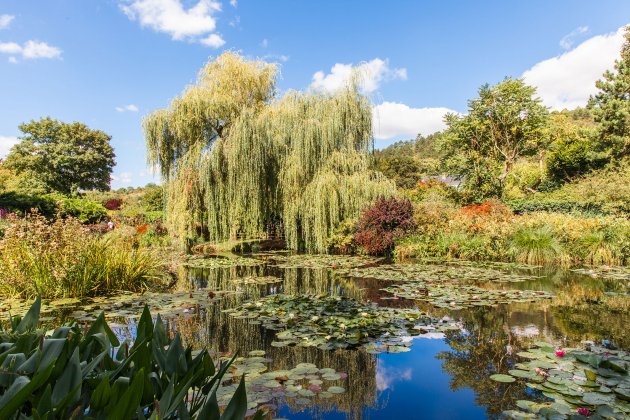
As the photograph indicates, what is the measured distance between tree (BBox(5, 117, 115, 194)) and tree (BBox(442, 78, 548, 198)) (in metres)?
30.5

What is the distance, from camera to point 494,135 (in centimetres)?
2452

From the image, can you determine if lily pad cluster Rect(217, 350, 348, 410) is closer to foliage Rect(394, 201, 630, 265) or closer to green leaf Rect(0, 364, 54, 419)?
green leaf Rect(0, 364, 54, 419)

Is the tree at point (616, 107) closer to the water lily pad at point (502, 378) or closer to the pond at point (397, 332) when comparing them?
the pond at point (397, 332)

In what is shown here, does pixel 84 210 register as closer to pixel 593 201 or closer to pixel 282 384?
pixel 282 384

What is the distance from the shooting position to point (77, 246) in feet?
20.1

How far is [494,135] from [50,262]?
24926 mm

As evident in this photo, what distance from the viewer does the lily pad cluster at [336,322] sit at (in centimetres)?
388

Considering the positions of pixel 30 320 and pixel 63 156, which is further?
pixel 63 156

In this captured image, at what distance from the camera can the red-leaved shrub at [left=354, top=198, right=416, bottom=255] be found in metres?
12.2

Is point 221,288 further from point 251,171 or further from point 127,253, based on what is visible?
point 251,171

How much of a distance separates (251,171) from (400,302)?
25.9 feet

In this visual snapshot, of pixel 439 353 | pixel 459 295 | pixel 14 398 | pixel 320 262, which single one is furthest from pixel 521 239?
pixel 14 398

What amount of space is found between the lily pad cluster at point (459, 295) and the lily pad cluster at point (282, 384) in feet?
9.65

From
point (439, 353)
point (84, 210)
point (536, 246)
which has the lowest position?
point (439, 353)
